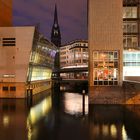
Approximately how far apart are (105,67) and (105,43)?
14.1 ft

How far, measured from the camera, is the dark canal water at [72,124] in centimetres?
3509

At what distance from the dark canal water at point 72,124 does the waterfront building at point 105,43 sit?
5.75 meters

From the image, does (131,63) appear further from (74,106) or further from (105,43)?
(74,106)

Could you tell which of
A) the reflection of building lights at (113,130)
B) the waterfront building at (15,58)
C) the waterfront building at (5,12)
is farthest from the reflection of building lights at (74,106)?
the waterfront building at (5,12)

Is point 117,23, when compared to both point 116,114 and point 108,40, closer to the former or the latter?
point 108,40

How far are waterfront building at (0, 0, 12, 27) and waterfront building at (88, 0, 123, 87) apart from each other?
41.7 metres

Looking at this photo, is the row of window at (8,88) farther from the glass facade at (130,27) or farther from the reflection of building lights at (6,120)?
the reflection of building lights at (6,120)

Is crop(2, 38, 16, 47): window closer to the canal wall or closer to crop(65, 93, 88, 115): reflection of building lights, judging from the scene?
crop(65, 93, 88, 115): reflection of building lights

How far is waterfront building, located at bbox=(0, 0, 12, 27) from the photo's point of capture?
3723 inches

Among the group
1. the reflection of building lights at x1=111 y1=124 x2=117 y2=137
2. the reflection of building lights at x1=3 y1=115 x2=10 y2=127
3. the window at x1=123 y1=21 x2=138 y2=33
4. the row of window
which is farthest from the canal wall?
the row of window

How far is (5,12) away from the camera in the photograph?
98125mm

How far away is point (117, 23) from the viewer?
59.7 meters

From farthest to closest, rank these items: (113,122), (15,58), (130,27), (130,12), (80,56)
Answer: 1. (80,56)
2. (15,58)
3. (130,12)
4. (130,27)
5. (113,122)

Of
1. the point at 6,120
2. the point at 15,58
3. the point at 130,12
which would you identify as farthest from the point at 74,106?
the point at 130,12
